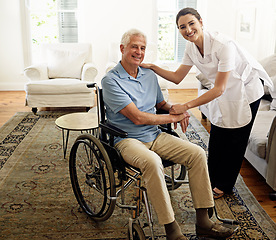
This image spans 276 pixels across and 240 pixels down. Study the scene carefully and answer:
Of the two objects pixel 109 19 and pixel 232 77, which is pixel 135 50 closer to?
pixel 232 77

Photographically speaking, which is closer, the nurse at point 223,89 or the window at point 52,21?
the nurse at point 223,89

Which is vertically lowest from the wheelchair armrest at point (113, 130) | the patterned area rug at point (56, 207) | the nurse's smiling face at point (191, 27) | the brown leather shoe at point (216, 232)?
the patterned area rug at point (56, 207)

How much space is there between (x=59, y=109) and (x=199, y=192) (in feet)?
10.3

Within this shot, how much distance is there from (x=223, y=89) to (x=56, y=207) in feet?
4.24

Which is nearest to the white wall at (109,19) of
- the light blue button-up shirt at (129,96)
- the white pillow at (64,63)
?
the white pillow at (64,63)

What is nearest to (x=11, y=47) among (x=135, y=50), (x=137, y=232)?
(x=135, y=50)

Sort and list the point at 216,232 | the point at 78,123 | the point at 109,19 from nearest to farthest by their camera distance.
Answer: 1. the point at 216,232
2. the point at 78,123
3. the point at 109,19

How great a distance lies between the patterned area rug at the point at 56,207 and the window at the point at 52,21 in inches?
115

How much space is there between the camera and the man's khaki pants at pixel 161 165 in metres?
1.77

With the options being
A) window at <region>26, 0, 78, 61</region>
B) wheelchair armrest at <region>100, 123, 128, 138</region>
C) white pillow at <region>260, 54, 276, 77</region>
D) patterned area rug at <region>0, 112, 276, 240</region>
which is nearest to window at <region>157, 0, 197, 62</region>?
window at <region>26, 0, 78, 61</region>

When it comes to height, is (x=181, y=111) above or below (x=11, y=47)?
below

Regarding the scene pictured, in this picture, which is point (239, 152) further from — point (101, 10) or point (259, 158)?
point (101, 10)

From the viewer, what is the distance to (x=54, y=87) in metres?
4.27

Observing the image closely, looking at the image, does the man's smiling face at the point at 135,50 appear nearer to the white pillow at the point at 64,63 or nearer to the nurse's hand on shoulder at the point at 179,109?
the nurse's hand on shoulder at the point at 179,109
